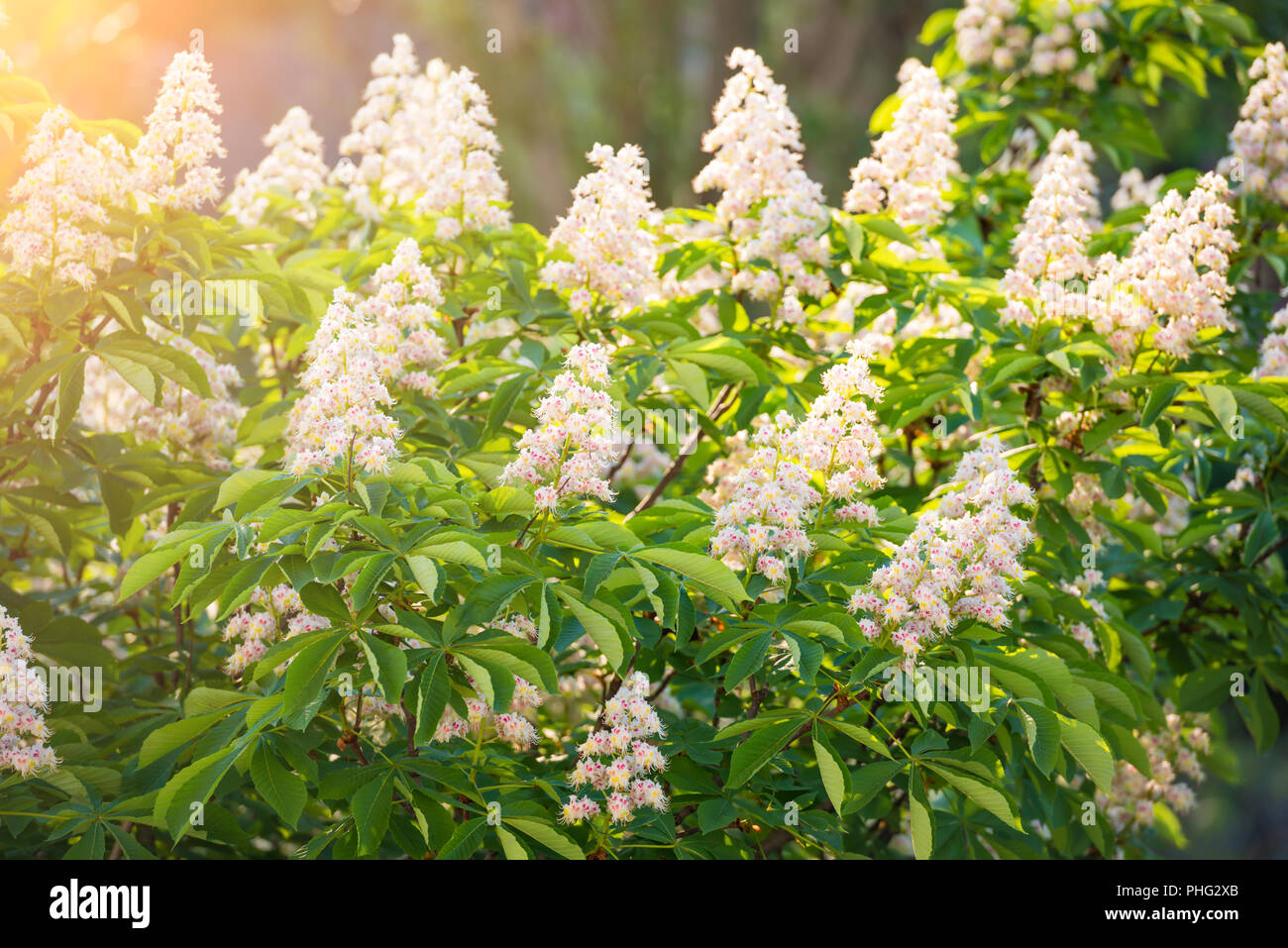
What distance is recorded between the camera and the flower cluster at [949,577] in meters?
2.41

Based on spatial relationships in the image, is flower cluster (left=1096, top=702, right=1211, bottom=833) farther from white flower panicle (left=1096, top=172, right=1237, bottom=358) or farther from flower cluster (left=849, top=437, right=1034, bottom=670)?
flower cluster (left=849, top=437, right=1034, bottom=670)

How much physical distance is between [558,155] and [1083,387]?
8461mm

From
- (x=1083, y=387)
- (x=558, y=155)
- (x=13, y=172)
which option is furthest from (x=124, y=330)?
(x=558, y=155)

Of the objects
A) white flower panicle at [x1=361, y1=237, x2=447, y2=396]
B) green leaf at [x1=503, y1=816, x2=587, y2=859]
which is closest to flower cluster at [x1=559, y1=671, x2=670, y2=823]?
green leaf at [x1=503, y1=816, x2=587, y2=859]

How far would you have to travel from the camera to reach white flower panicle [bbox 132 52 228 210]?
10.6ft

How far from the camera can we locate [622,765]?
251cm

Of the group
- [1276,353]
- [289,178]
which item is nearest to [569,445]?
[1276,353]

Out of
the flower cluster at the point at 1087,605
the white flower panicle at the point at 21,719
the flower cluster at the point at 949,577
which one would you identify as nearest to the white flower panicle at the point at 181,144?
the white flower panicle at the point at 21,719

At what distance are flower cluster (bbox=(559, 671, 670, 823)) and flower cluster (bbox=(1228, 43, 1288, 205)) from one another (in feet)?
9.71

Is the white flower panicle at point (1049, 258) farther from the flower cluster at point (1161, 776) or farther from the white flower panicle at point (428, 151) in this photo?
the flower cluster at point (1161, 776)

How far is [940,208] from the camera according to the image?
3994 millimetres

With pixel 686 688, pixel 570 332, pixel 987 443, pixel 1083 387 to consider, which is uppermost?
pixel 570 332

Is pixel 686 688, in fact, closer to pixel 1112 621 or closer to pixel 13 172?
pixel 1112 621

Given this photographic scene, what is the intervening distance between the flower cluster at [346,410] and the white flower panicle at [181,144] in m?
0.93
